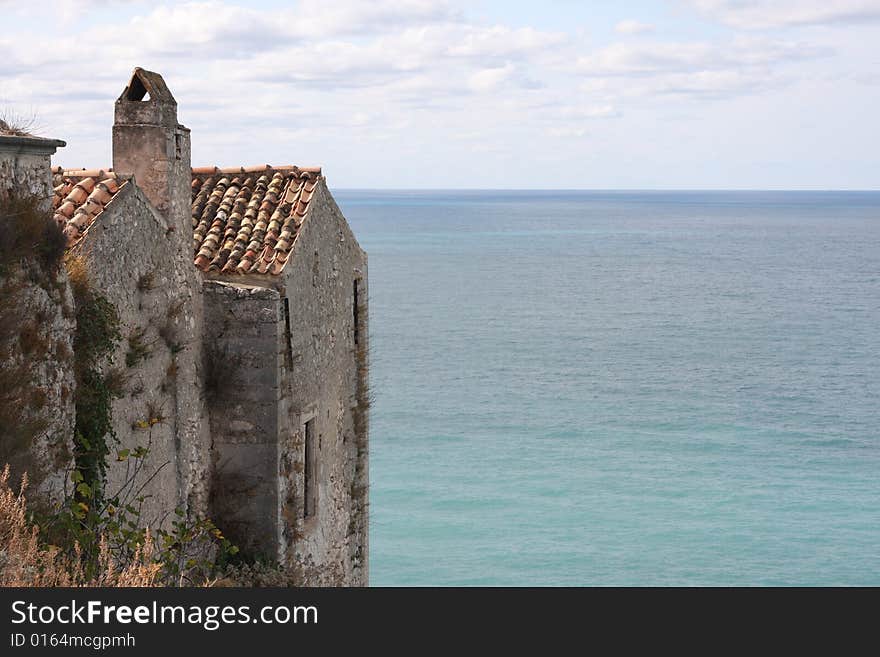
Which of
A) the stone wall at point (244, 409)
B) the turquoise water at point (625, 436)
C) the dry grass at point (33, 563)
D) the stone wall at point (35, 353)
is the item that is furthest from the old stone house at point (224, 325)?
the turquoise water at point (625, 436)

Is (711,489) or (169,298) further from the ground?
(169,298)

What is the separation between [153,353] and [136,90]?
3144mm

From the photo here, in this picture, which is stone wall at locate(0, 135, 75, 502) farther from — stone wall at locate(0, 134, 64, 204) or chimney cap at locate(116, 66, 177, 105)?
chimney cap at locate(116, 66, 177, 105)

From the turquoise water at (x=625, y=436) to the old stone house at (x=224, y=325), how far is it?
932 inches

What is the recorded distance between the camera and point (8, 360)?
952cm

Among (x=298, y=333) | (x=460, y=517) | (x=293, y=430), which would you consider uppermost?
(x=298, y=333)

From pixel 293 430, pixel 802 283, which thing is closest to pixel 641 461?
pixel 293 430

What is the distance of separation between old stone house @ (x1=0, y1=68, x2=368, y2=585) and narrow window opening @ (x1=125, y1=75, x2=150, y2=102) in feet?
0.05

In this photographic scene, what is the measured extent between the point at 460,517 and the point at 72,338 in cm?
3536

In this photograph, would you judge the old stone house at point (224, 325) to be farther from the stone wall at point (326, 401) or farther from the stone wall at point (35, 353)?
the stone wall at point (35, 353)

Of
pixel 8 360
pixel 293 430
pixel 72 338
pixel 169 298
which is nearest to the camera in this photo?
pixel 8 360

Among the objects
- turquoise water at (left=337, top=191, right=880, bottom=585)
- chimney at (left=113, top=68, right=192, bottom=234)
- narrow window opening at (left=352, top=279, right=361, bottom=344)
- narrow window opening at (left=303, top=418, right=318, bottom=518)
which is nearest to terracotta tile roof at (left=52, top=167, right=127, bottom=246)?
chimney at (left=113, top=68, right=192, bottom=234)

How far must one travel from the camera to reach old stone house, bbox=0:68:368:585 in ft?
40.9
